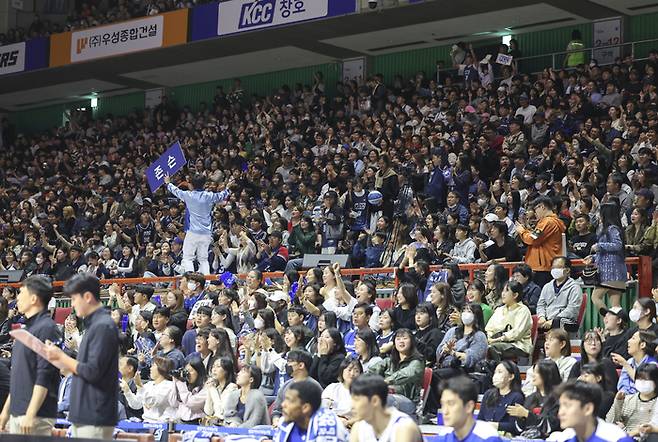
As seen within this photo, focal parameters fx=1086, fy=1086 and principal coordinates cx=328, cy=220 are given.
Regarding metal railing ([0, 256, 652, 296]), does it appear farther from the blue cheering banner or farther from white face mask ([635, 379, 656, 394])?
white face mask ([635, 379, 656, 394])

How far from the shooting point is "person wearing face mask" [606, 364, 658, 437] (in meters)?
8.97

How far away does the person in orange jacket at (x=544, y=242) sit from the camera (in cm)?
1248

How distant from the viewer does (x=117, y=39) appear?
26.7 meters

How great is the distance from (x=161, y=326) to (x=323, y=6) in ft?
36.2


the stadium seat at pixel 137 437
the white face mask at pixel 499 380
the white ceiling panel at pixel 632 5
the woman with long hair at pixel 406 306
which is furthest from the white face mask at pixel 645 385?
the white ceiling panel at pixel 632 5

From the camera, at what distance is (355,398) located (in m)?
6.95

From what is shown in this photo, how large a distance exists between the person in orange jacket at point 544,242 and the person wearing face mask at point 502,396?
10.5 feet

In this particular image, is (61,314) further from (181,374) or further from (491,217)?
(491,217)

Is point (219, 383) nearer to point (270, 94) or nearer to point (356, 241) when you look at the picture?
point (356, 241)

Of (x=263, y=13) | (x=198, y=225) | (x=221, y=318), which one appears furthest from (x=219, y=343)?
(x=263, y=13)

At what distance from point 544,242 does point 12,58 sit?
20.4 metres

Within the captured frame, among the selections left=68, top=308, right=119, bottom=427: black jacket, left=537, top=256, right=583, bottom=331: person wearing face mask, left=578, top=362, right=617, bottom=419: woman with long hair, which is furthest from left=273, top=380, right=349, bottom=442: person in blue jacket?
left=537, top=256, right=583, bottom=331: person wearing face mask

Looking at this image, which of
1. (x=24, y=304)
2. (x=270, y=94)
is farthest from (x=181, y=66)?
(x=24, y=304)

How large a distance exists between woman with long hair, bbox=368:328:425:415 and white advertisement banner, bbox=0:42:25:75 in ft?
68.9
